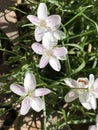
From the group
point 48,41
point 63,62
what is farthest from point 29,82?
point 63,62

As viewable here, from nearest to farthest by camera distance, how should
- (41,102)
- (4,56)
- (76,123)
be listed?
(41,102) → (76,123) → (4,56)

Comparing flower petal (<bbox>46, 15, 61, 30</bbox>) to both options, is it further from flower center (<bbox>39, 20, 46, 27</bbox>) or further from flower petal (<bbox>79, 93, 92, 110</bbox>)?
flower petal (<bbox>79, 93, 92, 110</bbox>)

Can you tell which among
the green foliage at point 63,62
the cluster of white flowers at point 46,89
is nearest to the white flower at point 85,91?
the cluster of white flowers at point 46,89

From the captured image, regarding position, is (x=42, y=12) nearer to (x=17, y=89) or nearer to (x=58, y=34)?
(x=58, y=34)

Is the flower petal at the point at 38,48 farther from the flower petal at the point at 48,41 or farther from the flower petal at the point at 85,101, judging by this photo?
the flower petal at the point at 85,101

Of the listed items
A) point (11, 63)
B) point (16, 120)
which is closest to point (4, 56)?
point (11, 63)

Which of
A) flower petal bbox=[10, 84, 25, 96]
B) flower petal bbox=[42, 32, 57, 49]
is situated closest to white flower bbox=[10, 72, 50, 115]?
flower petal bbox=[10, 84, 25, 96]

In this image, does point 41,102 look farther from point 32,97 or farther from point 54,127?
point 54,127

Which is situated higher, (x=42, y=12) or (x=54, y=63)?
(x=42, y=12)
